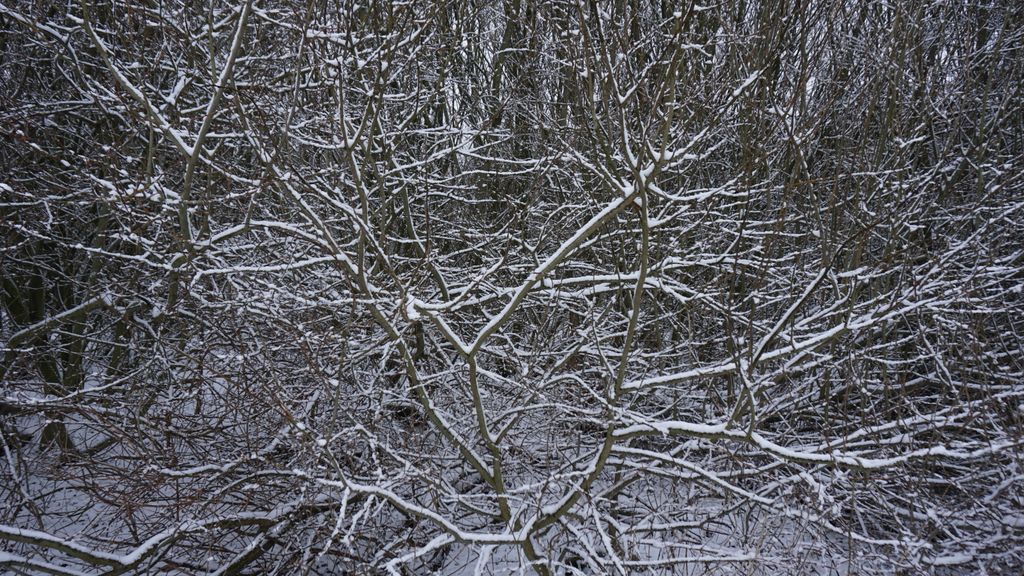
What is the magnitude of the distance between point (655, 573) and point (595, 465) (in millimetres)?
1206

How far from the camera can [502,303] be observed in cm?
537

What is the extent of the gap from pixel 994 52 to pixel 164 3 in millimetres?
6886

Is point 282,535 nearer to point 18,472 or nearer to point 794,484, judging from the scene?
point 18,472

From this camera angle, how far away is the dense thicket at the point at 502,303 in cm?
365

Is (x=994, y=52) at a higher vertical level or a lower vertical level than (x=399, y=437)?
higher

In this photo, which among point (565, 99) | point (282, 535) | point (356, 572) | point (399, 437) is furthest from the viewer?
point (565, 99)

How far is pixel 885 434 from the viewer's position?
4633mm

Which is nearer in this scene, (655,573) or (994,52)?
(655,573)

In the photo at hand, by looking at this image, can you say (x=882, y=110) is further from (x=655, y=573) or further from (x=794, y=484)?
(x=655, y=573)

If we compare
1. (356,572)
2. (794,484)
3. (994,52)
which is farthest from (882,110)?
(356,572)

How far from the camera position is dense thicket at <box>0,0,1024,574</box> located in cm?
365

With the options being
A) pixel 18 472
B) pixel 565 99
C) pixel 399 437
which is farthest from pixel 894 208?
pixel 18 472

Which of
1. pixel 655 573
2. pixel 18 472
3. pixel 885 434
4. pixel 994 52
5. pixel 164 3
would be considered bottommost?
pixel 655 573

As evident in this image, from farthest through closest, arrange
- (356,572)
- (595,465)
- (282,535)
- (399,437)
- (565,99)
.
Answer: (565,99) → (399,437) → (282,535) → (356,572) → (595,465)
